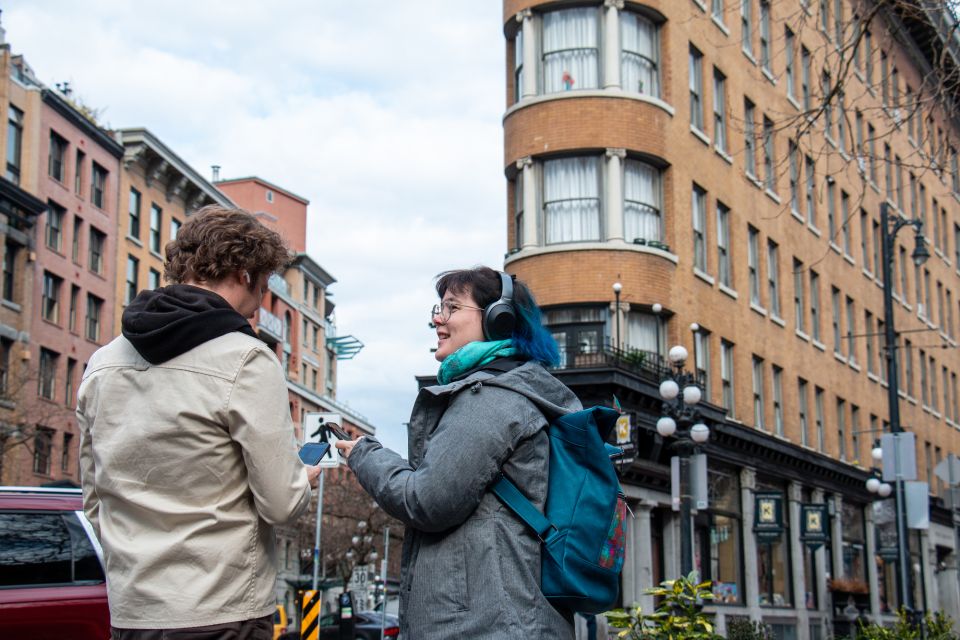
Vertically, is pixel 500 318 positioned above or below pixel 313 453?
above

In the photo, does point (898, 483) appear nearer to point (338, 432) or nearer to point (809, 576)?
point (809, 576)

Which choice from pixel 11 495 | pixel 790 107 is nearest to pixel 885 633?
pixel 11 495

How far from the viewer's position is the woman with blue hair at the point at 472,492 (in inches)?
154

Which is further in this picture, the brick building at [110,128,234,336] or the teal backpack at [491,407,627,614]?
the brick building at [110,128,234,336]

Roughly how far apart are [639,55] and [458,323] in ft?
84.3

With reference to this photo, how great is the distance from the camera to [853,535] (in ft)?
137

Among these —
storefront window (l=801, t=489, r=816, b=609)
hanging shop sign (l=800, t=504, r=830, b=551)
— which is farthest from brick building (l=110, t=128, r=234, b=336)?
hanging shop sign (l=800, t=504, r=830, b=551)

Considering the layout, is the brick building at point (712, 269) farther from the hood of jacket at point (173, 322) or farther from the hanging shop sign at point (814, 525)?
the hood of jacket at point (173, 322)

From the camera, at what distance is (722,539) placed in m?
31.3

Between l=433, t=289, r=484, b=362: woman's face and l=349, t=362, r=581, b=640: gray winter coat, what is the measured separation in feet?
1.11

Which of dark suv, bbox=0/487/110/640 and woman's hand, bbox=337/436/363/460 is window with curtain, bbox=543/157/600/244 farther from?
woman's hand, bbox=337/436/363/460

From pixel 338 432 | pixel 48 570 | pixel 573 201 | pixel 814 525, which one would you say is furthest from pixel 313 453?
pixel 814 525

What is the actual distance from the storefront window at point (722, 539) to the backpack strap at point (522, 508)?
26.2 meters

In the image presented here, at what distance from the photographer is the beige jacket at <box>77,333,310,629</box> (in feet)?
12.4
